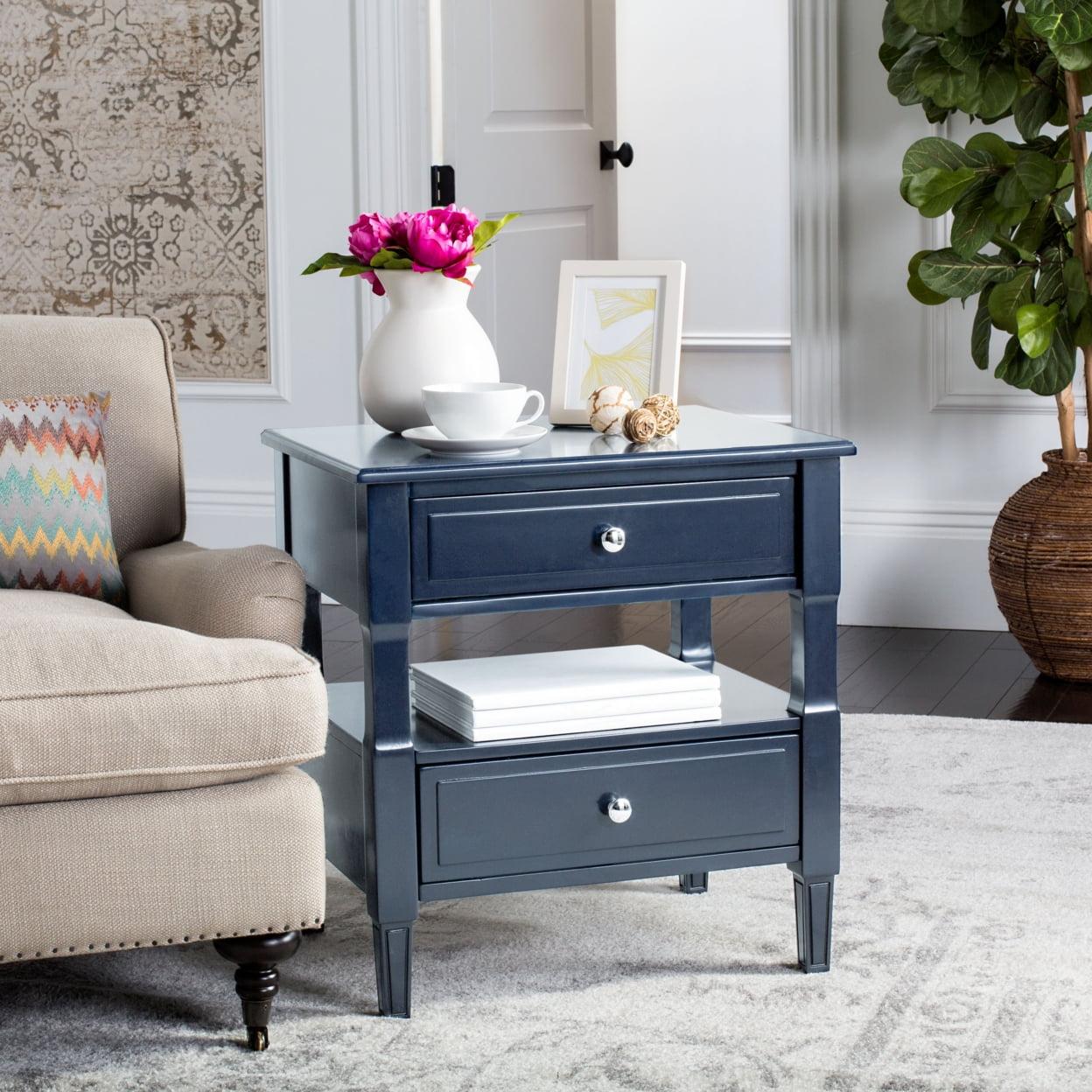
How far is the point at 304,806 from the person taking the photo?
1846mm

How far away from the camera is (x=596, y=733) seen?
6.49 feet

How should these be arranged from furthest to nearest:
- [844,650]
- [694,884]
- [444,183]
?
[444,183], [844,650], [694,884]

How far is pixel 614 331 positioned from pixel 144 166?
8.44ft

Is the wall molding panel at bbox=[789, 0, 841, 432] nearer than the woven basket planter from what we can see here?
No

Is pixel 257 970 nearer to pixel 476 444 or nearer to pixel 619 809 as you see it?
pixel 619 809

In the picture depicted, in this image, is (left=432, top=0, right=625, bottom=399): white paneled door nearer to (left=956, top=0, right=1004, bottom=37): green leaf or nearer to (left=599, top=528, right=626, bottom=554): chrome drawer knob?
(left=956, top=0, right=1004, bottom=37): green leaf

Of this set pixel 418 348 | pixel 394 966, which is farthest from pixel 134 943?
pixel 418 348

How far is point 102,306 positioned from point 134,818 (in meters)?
2.97

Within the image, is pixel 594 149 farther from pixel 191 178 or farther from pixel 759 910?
pixel 759 910

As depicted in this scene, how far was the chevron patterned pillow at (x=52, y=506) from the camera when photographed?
2273 mm

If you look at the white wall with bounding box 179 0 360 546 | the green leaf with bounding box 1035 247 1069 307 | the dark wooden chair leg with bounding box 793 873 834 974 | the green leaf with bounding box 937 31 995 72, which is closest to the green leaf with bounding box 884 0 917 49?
the green leaf with bounding box 937 31 995 72

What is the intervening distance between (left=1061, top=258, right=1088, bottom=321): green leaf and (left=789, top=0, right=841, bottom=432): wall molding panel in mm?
783

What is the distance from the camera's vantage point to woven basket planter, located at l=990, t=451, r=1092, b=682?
3.39 metres

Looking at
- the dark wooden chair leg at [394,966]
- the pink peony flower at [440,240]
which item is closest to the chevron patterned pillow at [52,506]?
the pink peony flower at [440,240]
